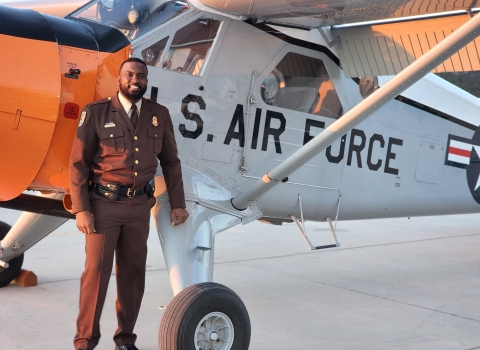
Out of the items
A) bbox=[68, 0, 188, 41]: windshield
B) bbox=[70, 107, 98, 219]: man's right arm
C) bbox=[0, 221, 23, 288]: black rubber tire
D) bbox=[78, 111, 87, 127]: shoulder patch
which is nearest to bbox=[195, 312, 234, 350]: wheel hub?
bbox=[70, 107, 98, 219]: man's right arm

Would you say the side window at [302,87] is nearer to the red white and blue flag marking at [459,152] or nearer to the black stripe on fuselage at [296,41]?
the black stripe on fuselage at [296,41]

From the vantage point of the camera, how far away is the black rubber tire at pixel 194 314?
3840 mm

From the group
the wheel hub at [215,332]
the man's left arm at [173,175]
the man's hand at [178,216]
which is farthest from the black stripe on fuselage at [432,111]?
the wheel hub at [215,332]

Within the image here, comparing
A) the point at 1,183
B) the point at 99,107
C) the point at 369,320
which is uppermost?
the point at 99,107

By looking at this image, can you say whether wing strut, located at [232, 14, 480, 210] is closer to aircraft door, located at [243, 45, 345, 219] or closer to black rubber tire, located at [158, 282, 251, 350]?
aircraft door, located at [243, 45, 345, 219]

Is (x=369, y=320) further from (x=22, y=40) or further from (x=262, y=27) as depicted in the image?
(x=22, y=40)

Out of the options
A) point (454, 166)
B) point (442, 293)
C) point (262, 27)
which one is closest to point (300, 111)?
point (262, 27)

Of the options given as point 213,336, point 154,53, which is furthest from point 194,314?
point 154,53

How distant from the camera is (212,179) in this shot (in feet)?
15.5

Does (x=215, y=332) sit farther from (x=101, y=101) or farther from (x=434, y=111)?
(x=434, y=111)

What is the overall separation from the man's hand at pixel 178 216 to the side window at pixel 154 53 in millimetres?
997

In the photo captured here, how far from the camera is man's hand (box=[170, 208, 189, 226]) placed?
4.16 m

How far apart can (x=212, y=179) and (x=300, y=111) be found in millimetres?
931

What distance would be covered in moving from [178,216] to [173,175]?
10.1 inches
